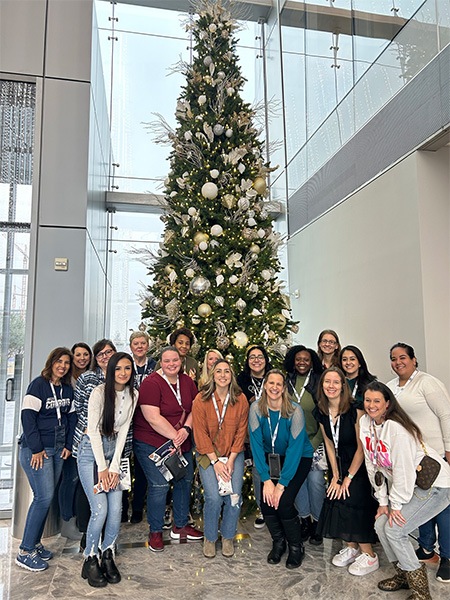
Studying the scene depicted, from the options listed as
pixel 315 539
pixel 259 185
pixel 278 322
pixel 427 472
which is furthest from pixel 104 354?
pixel 259 185

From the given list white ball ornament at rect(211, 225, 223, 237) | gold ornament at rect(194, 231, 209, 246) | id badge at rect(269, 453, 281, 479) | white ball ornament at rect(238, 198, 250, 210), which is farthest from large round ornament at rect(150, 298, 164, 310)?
id badge at rect(269, 453, 281, 479)

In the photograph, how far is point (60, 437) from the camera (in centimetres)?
354

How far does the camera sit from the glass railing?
4320 mm

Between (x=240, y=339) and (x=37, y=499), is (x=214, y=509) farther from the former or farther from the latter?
(x=240, y=339)

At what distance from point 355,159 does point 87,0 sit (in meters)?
3.88

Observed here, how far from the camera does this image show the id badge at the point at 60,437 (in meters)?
3.51

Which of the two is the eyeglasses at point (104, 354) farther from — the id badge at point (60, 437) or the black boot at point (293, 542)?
the black boot at point (293, 542)

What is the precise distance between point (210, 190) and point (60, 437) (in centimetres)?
298

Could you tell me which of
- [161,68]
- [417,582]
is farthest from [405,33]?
[161,68]

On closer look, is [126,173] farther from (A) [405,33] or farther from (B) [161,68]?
(A) [405,33]

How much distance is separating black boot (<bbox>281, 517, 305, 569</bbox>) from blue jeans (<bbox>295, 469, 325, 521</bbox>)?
408 mm

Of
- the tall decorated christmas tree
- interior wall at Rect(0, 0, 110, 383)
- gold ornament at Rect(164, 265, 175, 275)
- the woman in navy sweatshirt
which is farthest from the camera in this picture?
gold ornament at Rect(164, 265, 175, 275)

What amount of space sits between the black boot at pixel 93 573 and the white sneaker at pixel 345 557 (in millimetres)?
1722

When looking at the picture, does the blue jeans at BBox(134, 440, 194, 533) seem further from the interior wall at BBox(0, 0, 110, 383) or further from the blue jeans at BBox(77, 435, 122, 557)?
the interior wall at BBox(0, 0, 110, 383)
